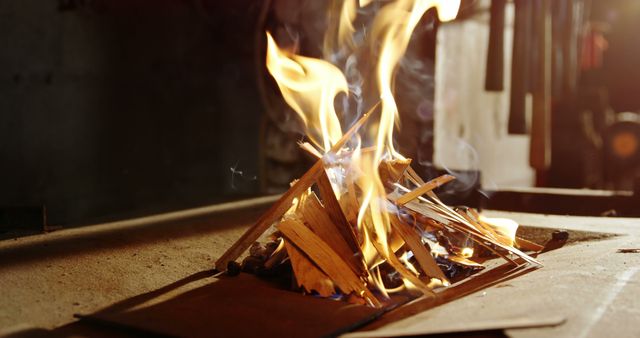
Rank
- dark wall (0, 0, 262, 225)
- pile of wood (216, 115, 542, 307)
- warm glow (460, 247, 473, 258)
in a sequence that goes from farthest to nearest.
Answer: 1. dark wall (0, 0, 262, 225)
2. warm glow (460, 247, 473, 258)
3. pile of wood (216, 115, 542, 307)

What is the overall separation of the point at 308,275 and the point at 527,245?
1443 millimetres

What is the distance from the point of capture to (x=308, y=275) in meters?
3.03

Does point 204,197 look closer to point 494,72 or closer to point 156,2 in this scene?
point 156,2

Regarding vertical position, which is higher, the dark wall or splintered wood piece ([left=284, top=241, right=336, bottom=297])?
the dark wall

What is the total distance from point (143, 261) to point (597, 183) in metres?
11.3

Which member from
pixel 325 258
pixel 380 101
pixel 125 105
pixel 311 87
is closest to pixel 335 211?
pixel 325 258

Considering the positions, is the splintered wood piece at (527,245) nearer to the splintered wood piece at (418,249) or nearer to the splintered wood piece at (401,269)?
the splintered wood piece at (418,249)

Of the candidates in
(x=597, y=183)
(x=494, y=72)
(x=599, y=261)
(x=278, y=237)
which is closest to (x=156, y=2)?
(x=494, y=72)

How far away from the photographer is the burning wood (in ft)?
10.1

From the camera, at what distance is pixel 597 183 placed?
42.3 feet

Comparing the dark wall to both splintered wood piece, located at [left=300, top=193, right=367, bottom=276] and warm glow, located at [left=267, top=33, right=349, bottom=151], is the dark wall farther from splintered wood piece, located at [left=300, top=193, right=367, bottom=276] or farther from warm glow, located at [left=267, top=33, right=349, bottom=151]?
splintered wood piece, located at [left=300, top=193, right=367, bottom=276]

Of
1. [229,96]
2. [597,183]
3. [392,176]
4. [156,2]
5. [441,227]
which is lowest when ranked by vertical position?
[597,183]

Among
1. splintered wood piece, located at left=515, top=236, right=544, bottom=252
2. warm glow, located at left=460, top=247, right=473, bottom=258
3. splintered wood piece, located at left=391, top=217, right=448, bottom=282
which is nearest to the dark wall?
splintered wood piece, located at left=391, top=217, right=448, bottom=282

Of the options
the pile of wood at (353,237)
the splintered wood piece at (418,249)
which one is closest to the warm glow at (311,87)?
the pile of wood at (353,237)
